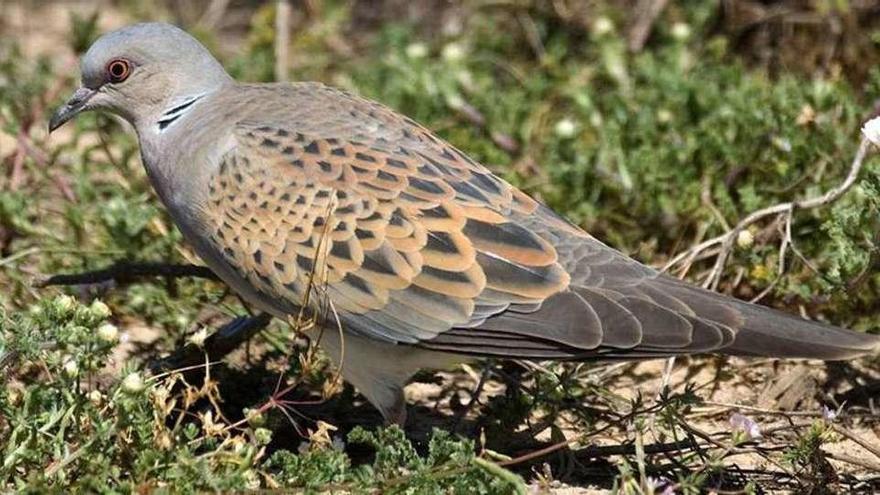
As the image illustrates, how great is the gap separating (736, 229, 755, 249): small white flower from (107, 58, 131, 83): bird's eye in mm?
2083

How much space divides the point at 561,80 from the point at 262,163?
2.69 meters

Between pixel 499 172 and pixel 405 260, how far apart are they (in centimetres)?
180

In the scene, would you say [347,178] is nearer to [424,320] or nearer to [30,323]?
[424,320]

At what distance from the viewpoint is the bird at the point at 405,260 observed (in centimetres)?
416

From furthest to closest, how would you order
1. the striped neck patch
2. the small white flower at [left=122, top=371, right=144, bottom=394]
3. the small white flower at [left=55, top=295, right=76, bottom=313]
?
the striped neck patch
the small white flower at [left=55, top=295, right=76, bottom=313]
the small white flower at [left=122, top=371, right=144, bottom=394]

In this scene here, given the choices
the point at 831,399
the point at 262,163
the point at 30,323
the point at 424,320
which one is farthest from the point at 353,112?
the point at 831,399

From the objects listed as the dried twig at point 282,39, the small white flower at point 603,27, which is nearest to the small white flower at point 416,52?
the dried twig at point 282,39

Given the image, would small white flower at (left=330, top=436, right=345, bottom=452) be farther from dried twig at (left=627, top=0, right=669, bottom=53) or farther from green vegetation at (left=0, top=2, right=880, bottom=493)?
dried twig at (left=627, top=0, right=669, bottom=53)

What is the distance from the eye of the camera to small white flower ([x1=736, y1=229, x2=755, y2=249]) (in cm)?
523

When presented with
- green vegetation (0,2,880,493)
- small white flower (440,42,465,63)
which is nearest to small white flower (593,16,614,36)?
green vegetation (0,2,880,493)

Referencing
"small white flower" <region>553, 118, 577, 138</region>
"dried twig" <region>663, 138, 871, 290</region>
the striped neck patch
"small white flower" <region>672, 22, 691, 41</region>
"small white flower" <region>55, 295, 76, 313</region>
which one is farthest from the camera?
"small white flower" <region>672, 22, 691, 41</region>

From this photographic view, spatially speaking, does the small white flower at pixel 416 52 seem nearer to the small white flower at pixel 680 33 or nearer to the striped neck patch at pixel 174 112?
the small white flower at pixel 680 33

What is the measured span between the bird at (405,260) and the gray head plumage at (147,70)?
0.27 m

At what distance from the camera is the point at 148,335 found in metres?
5.54
